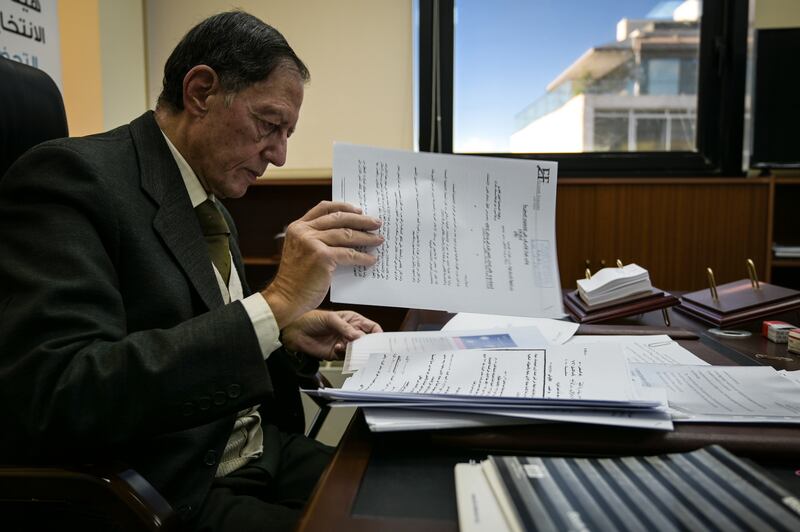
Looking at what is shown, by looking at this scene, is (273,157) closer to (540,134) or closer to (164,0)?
(540,134)

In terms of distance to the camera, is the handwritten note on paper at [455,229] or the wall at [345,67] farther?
the wall at [345,67]

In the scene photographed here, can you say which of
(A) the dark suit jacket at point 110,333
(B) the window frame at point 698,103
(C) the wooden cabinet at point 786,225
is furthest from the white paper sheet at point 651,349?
(B) the window frame at point 698,103

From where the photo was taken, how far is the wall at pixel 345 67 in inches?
108

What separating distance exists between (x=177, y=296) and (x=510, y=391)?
1.64 feet

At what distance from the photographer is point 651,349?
88 centimetres

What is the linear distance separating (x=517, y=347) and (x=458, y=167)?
0.26 meters

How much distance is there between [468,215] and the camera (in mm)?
821

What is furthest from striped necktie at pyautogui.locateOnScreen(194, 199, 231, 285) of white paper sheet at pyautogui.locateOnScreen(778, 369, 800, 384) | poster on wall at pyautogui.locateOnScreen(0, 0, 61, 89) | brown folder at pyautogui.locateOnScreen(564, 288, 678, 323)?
poster on wall at pyautogui.locateOnScreen(0, 0, 61, 89)

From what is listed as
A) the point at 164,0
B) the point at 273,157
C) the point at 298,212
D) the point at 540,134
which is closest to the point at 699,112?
the point at 540,134

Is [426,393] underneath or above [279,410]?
above

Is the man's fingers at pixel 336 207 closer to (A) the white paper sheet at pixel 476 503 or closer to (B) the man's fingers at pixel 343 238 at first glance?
(B) the man's fingers at pixel 343 238

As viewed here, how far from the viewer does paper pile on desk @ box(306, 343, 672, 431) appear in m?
0.56

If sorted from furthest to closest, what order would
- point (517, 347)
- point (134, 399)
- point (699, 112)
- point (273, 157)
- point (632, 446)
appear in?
point (699, 112), point (273, 157), point (517, 347), point (134, 399), point (632, 446)

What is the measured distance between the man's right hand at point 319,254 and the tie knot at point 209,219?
0.33 meters
